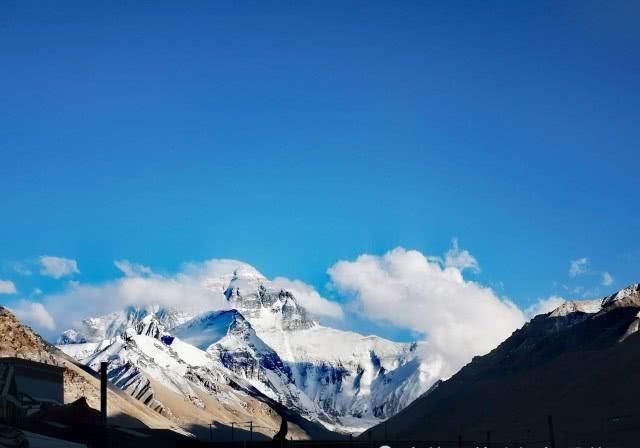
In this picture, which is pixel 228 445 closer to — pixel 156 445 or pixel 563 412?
pixel 156 445

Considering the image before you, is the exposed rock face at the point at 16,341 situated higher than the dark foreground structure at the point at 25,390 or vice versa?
the exposed rock face at the point at 16,341

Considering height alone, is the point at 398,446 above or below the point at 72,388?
below

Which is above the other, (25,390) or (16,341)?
(16,341)

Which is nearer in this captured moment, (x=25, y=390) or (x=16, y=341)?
(x=25, y=390)

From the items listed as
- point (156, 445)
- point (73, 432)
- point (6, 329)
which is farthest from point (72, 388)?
point (73, 432)

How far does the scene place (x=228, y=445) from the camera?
6259 centimetres

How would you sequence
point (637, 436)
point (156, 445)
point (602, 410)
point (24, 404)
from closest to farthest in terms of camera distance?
point (24, 404)
point (156, 445)
point (637, 436)
point (602, 410)

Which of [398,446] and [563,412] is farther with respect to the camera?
[563,412]

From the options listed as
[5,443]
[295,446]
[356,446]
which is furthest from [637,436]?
[5,443]

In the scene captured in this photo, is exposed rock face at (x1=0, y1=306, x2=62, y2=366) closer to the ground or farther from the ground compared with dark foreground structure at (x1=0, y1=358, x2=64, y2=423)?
farther from the ground

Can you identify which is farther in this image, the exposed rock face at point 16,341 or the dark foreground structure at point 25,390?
the exposed rock face at point 16,341

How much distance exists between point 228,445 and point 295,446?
509cm

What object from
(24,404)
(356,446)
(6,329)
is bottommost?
(356,446)

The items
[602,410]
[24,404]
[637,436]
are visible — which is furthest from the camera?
[602,410]
